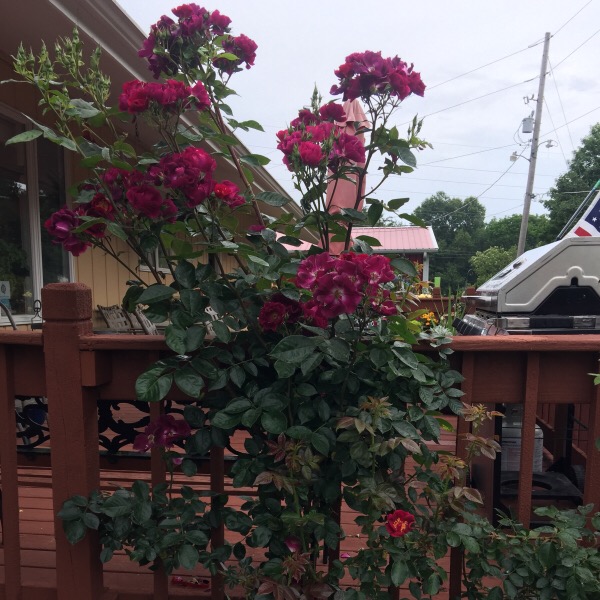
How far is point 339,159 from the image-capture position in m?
1.27

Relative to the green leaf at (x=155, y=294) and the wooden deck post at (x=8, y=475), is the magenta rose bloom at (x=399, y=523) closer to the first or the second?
the green leaf at (x=155, y=294)

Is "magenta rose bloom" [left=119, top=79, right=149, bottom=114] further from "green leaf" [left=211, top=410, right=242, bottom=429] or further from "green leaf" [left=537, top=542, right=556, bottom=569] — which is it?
"green leaf" [left=537, top=542, right=556, bottom=569]

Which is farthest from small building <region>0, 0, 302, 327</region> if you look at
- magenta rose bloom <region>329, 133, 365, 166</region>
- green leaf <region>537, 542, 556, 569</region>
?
green leaf <region>537, 542, 556, 569</region>

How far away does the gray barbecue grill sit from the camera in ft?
6.91

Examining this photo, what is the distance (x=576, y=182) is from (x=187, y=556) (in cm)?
3016

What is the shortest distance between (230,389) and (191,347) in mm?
208

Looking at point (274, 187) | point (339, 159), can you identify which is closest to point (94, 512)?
point (339, 159)

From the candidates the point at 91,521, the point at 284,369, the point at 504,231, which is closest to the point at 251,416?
the point at 284,369

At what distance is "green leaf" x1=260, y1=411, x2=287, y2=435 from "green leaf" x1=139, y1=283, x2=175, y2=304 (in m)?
0.40

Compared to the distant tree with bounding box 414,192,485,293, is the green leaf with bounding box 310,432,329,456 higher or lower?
lower

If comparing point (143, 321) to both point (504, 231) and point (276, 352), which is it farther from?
point (504, 231)

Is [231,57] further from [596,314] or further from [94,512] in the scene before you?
[596,314]

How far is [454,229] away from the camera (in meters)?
65.5

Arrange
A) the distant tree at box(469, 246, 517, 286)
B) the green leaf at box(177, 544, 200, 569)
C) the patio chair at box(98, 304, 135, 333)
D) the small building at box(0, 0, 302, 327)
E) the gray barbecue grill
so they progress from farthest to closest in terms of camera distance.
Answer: the distant tree at box(469, 246, 517, 286)
the patio chair at box(98, 304, 135, 333)
the small building at box(0, 0, 302, 327)
the gray barbecue grill
the green leaf at box(177, 544, 200, 569)
